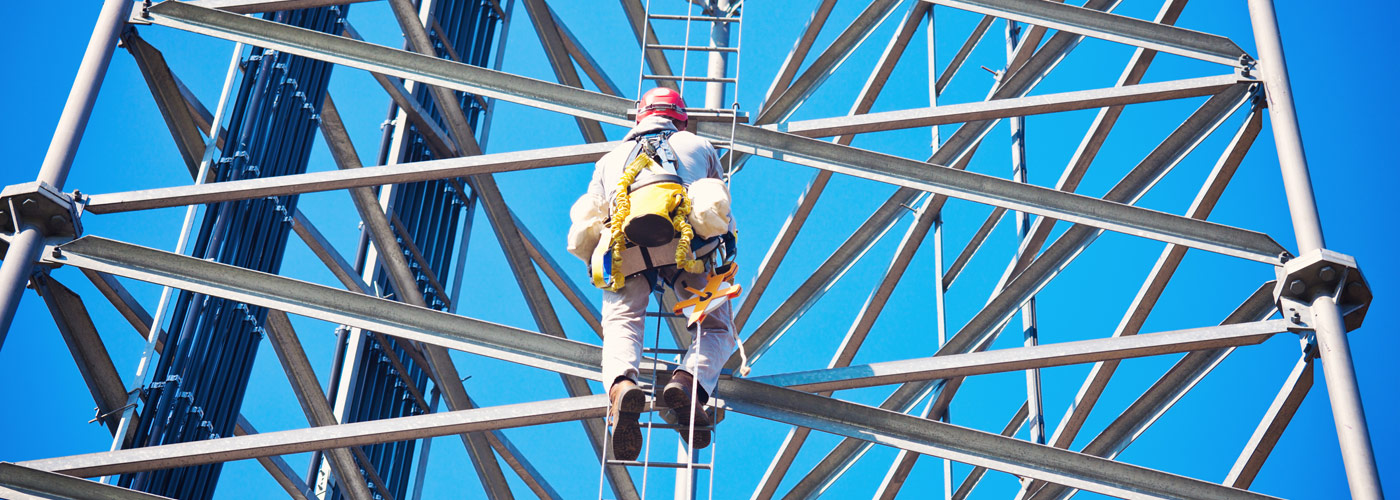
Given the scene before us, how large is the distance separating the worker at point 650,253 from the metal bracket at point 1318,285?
337 cm

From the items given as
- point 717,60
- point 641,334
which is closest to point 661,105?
point 641,334

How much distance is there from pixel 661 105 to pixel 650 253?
1306mm

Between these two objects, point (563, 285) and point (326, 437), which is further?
point (563, 285)

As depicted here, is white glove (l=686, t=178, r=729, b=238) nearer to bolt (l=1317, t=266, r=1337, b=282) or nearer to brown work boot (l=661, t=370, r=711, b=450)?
brown work boot (l=661, t=370, r=711, b=450)

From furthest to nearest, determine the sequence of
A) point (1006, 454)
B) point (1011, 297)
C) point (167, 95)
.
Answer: point (1011, 297)
point (167, 95)
point (1006, 454)

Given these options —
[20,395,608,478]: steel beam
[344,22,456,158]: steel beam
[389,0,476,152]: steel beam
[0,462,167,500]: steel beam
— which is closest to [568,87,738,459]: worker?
[20,395,608,478]: steel beam

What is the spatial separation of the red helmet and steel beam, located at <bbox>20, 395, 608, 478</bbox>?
6.55 feet

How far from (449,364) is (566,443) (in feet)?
77.2

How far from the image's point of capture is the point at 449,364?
13.2 metres

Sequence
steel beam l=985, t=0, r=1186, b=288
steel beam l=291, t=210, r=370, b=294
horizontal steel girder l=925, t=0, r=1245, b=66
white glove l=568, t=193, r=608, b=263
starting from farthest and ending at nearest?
steel beam l=291, t=210, r=370, b=294
steel beam l=985, t=0, r=1186, b=288
horizontal steel girder l=925, t=0, r=1245, b=66
white glove l=568, t=193, r=608, b=263

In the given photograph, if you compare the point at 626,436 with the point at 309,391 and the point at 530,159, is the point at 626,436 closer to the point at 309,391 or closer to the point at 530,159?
the point at 530,159

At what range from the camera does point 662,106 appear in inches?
397

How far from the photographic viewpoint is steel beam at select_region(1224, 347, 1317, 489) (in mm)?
9492

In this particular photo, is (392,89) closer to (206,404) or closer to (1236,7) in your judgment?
(206,404)
